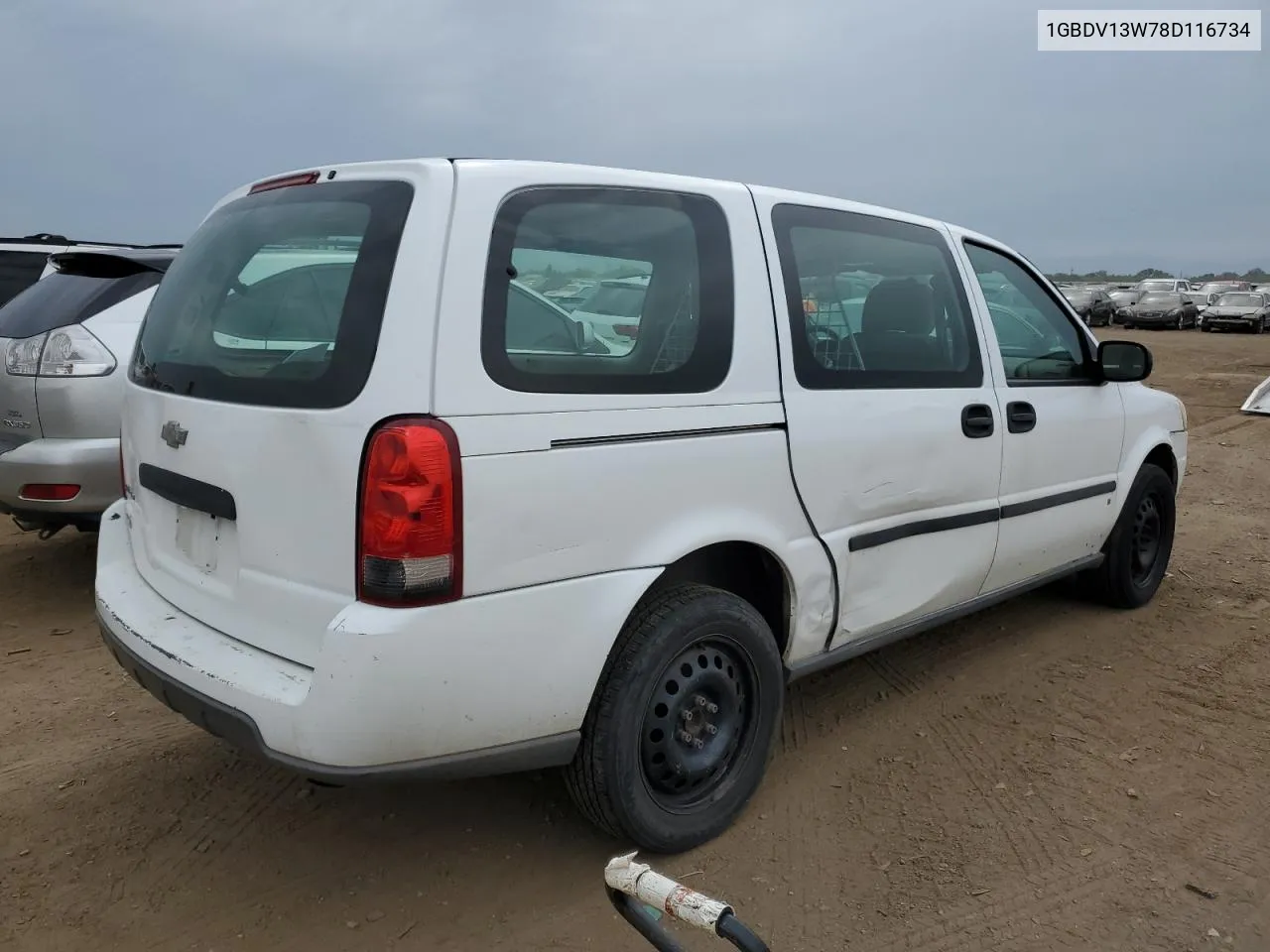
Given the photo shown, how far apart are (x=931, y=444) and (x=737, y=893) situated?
1.60m

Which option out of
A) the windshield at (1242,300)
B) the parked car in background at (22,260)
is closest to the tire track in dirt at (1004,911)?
the parked car in background at (22,260)

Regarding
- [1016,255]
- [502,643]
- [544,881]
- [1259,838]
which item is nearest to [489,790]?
[544,881]

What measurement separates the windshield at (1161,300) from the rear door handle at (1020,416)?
35.4 meters

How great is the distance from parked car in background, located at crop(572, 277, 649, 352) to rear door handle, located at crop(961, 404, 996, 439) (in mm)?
1410

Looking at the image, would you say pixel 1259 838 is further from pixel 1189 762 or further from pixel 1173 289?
pixel 1173 289

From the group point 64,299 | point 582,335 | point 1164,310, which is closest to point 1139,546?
point 582,335

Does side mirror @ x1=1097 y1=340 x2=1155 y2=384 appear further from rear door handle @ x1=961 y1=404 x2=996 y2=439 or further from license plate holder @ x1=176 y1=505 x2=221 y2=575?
license plate holder @ x1=176 y1=505 x2=221 y2=575

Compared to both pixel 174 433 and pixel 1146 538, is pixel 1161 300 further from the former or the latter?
pixel 174 433

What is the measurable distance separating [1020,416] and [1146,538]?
1722mm

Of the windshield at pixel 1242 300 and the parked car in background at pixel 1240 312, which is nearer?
the parked car in background at pixel 1240 312

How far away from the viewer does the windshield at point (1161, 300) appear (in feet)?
113

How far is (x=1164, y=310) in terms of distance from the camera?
34.3 meters

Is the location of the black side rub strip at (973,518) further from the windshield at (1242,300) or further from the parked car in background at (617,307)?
the windshield at (1242,300)

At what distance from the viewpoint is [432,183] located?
2.28 m
